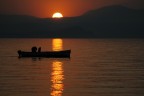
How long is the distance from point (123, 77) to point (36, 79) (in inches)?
422

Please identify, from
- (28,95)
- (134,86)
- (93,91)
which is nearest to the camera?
(28,95)

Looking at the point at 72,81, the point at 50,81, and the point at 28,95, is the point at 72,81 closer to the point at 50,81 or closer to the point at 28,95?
the point at 50,81

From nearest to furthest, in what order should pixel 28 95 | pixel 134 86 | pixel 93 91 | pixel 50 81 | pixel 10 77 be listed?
pixel 28 95 → pixel 93 91 → pixel 134 86 → pixel 50 81 → pixel 10 77

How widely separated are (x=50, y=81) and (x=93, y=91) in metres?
8.45

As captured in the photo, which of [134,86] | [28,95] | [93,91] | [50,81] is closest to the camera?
[28,95]

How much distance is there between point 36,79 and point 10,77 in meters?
3.94

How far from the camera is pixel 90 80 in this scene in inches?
2031

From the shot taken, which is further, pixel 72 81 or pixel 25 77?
pixel 25 77

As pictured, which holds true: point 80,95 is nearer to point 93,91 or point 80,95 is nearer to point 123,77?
point 93,91

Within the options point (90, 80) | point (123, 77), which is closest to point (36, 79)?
point (90, 80)

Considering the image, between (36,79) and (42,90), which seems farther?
(36,79)

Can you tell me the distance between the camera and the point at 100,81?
50.4 metres

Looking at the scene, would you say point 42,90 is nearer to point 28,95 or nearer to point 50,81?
point 28,95

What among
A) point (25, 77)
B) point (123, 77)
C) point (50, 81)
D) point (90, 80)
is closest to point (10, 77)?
point (25, 77)
